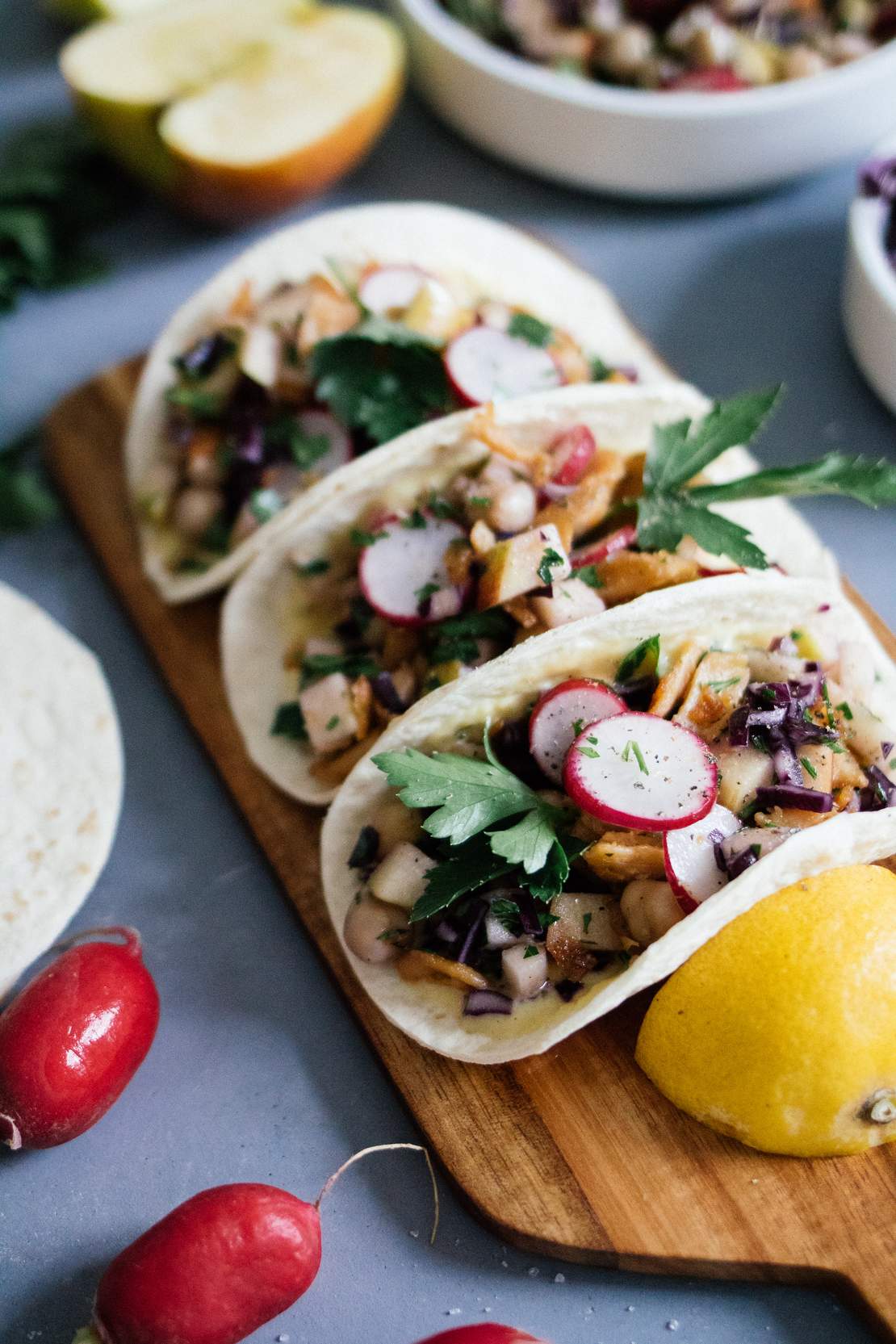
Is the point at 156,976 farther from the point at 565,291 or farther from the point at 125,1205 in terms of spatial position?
the point at 565,291

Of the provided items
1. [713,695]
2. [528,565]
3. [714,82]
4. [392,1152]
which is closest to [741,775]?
[713,695]

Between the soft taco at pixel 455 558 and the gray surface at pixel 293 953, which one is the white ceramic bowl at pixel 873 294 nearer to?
the gray surface at pixel 293 953

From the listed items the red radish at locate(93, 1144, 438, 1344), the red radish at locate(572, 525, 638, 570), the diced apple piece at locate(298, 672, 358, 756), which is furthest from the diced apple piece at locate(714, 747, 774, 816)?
the red radish at locate(93, 1144, 438, 1344)

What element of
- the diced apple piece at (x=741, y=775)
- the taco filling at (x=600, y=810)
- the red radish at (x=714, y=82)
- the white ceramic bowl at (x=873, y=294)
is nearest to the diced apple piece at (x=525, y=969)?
the taco filling at (x=600, y=810)

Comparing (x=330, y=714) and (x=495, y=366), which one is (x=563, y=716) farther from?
(x=495, y=366)

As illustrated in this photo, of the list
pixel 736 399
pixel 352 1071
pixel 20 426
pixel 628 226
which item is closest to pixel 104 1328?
pixel 352 1071
